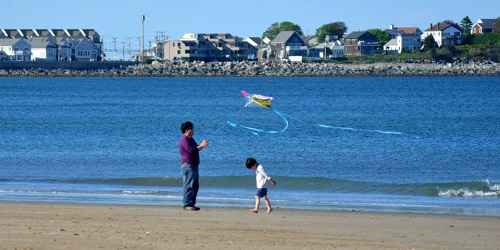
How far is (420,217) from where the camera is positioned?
17.7 m

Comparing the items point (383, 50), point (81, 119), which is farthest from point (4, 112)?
point (383, 50)

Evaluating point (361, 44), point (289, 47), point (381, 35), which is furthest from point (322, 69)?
point (381, 35)

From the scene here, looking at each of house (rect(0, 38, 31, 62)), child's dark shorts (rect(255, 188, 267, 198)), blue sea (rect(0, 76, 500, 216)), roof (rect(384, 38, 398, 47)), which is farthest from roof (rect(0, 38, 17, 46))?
child's dark shorts (rect(255, 188, 267, 198))

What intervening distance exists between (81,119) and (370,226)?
44.6 metres

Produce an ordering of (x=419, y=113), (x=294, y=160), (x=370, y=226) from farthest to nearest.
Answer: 1. (x=419, y=113)
2. (x=294, y=160)
3. (x=370, y=226)

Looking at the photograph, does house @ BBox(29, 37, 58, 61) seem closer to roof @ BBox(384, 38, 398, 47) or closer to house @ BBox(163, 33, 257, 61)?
house @ BBox(163, 33, 257, 61)

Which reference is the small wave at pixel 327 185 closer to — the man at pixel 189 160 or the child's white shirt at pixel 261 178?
the man at pixel 189 160

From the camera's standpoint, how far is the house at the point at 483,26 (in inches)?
7264

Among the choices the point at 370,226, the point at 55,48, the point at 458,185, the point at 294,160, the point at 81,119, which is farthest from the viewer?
the point at 55,48

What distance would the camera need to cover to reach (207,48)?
17900cm

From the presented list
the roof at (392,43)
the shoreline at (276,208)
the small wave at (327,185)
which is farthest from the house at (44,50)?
the shoreline at (276,208)

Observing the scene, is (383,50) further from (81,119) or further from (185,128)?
(185,128)

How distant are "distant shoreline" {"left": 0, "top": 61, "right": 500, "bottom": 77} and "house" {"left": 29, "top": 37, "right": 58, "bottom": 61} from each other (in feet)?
33.8

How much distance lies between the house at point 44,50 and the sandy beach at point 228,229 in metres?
155
